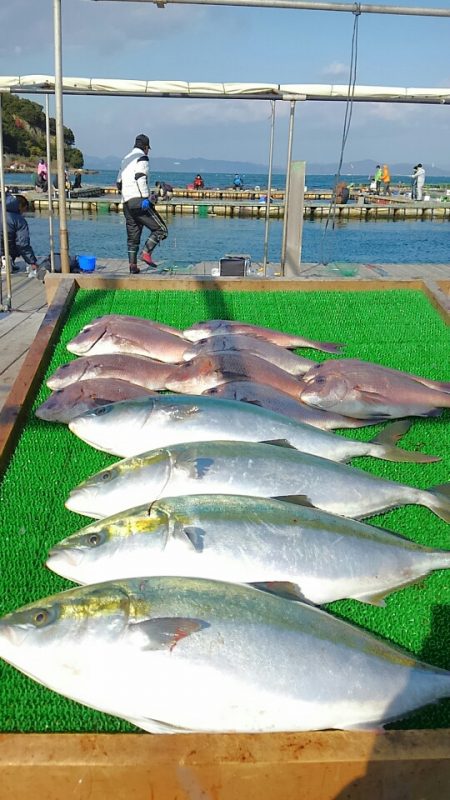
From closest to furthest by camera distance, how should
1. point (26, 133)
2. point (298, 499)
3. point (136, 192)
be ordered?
point (298, 499)
point (136, 192)
point (26, 133)

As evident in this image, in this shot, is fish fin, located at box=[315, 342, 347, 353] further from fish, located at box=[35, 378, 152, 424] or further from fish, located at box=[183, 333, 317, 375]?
fish, located at box=[35, 378, 152, 424]

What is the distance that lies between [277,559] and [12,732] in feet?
3.38

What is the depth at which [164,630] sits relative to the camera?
1846mm

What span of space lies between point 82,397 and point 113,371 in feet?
1.30

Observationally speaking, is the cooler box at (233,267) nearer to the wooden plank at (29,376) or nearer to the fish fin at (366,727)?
the wooden plank at (29,376)

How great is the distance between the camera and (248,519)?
93.7 inches

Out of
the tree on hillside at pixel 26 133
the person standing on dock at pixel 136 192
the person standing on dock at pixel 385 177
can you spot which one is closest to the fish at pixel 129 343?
the person standing on dock at pixel 136 192

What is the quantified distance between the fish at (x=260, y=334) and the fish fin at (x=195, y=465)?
6.61 feet

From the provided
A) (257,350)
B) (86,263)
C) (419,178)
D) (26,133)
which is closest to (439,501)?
(257,350)

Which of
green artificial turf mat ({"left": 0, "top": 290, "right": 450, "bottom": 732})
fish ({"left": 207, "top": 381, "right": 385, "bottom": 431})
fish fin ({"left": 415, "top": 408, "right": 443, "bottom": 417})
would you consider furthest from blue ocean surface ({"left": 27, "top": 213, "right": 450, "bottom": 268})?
fish ({"left": 207, "top": 381, "right": 385, "bottom": 431})

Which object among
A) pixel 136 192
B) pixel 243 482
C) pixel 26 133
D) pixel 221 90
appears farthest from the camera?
pixel 26 133

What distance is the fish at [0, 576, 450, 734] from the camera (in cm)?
177

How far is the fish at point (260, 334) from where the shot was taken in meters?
4.67

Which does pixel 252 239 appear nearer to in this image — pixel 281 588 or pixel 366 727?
pixel 281 588
